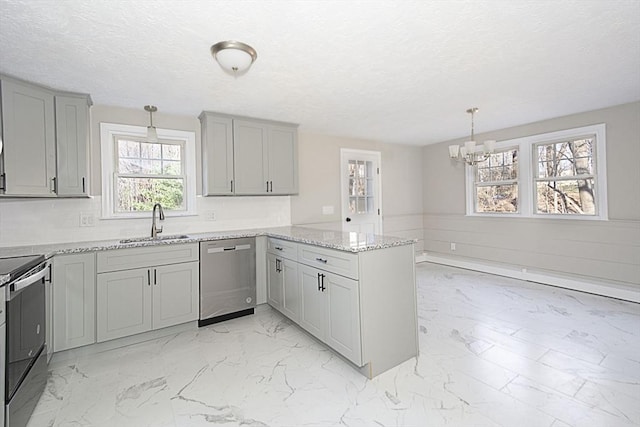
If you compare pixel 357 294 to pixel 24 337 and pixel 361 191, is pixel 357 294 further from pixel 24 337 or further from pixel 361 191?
pixel 361 191

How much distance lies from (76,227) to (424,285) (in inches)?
169

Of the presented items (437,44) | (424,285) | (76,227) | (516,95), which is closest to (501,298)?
(424,285)

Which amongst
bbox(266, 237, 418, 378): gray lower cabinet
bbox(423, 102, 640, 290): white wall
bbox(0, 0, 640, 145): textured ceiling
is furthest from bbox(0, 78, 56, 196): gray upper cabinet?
bbox(423, 102, 640, 290): white wall

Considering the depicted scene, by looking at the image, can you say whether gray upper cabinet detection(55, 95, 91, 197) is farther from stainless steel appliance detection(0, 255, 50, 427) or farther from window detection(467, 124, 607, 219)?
window detection(467, 124, 607, 219)

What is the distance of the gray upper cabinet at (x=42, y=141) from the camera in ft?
7.90

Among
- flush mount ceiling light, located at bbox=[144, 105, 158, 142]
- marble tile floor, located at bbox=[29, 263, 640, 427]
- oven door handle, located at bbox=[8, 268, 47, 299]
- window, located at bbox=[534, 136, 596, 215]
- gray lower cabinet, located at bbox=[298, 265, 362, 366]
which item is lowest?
marble tile floor, located at bbox=[29, 263, 640, 427]

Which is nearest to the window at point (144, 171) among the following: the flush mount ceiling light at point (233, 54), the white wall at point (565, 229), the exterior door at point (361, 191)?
the flush mount ceiling light at point (233, 54)

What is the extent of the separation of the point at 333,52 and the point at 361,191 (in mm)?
3168

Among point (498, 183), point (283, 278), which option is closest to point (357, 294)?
point (283, 278)

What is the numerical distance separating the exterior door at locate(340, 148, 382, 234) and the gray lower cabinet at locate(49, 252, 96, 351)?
3351mm

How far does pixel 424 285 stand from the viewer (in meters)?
4.39

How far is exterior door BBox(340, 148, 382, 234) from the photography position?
16.3ft

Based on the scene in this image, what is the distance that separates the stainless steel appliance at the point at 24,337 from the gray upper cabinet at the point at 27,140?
2.50ft

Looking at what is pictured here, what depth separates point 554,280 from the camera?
426 centimetres
